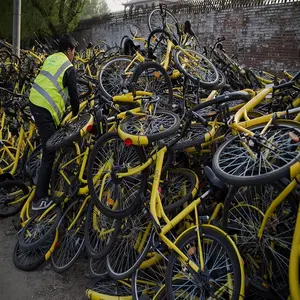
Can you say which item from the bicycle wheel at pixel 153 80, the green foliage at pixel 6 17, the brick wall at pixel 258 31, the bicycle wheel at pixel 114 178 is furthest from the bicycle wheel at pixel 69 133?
the green foliage at pixel 6 17

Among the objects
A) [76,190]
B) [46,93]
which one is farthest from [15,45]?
[76,190]

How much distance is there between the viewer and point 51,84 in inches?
152

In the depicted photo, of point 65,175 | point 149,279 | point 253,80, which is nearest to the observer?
point 149,279

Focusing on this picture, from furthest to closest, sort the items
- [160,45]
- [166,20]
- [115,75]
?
[166,20] < [160,45] < [115,75]

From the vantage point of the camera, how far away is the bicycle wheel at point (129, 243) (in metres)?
2.97

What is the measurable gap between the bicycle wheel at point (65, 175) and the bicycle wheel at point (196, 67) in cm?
195

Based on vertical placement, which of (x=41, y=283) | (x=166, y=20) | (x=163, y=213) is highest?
(x=166, y=20)

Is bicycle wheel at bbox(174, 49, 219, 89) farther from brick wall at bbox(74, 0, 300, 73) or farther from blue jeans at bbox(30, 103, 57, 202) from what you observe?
brick wall at bbox(74, 0, 300, 73)

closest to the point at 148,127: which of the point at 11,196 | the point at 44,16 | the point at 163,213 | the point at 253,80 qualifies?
the point at 163,213

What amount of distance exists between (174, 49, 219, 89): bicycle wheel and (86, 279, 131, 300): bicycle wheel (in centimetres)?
288

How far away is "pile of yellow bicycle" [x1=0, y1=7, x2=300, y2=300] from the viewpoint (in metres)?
2.28

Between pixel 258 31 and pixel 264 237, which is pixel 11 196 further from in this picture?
pixel 258 31

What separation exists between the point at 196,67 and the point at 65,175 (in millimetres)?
2623

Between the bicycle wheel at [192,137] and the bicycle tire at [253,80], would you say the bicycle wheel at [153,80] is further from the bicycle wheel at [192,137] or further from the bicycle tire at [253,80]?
the bicycle tire at [253,80]
